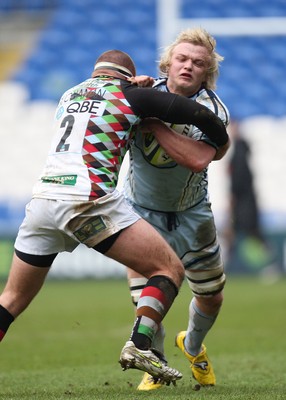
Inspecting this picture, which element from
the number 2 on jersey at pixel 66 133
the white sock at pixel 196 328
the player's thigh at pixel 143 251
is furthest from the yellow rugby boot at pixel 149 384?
the number 2 on jersey at pixel 66 133

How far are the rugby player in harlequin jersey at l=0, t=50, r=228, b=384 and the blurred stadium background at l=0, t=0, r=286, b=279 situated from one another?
1223 cm

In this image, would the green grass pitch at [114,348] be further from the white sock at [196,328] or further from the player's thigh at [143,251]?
the player's thigh at [143,251]

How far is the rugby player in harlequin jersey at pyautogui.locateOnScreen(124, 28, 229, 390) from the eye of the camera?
602 centimetres

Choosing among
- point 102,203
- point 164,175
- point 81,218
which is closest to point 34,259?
point 81,218

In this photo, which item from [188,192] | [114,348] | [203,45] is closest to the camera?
[203,45]


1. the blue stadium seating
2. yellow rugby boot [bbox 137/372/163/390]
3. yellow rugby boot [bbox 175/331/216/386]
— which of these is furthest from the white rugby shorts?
the blue stadium seating

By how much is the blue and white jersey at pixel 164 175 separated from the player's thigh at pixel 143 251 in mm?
709

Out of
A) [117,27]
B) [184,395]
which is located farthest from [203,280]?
[117,27]

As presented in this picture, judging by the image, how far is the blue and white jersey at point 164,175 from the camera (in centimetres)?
600

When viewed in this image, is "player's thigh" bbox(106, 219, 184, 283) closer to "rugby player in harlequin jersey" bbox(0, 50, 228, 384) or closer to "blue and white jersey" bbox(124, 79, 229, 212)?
"rugby player in harlequin jersey" bbox(0, 50, 228, 384)

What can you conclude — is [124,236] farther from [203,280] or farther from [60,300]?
[60,300]

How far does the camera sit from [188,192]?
20.8ft

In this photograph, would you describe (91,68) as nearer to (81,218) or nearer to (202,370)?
(202,370)

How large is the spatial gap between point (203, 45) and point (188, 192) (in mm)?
931
